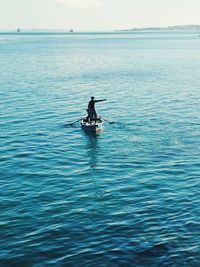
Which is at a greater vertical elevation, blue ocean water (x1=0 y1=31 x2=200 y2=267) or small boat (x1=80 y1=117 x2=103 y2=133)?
small boat (x1=80 y1=117 x2=103 y2=133)

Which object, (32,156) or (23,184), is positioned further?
(32,156)

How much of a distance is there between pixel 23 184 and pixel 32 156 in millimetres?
7377

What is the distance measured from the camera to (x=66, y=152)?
142 feet

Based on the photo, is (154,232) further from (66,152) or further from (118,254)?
(66,152)

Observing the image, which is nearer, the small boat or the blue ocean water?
the blue ocean water

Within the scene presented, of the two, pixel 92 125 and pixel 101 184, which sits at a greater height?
pixel 92 125

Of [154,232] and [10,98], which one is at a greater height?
[10,98]

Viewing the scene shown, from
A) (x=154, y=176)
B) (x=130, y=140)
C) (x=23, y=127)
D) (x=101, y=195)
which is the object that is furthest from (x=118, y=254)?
(x=23, y=127)

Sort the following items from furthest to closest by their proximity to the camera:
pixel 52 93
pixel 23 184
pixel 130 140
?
1. pixel 52 93
2. pixel 130 140
3. pixel 23 184

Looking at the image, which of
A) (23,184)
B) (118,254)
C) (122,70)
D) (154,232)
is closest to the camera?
(118,254)

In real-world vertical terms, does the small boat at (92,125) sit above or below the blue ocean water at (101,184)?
above

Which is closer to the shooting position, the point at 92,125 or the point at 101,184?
the point at 101,184

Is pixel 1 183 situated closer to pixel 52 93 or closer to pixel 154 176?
pixel 154 176

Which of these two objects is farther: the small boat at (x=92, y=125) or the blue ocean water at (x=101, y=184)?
the small boat at (x=92, y=125)
